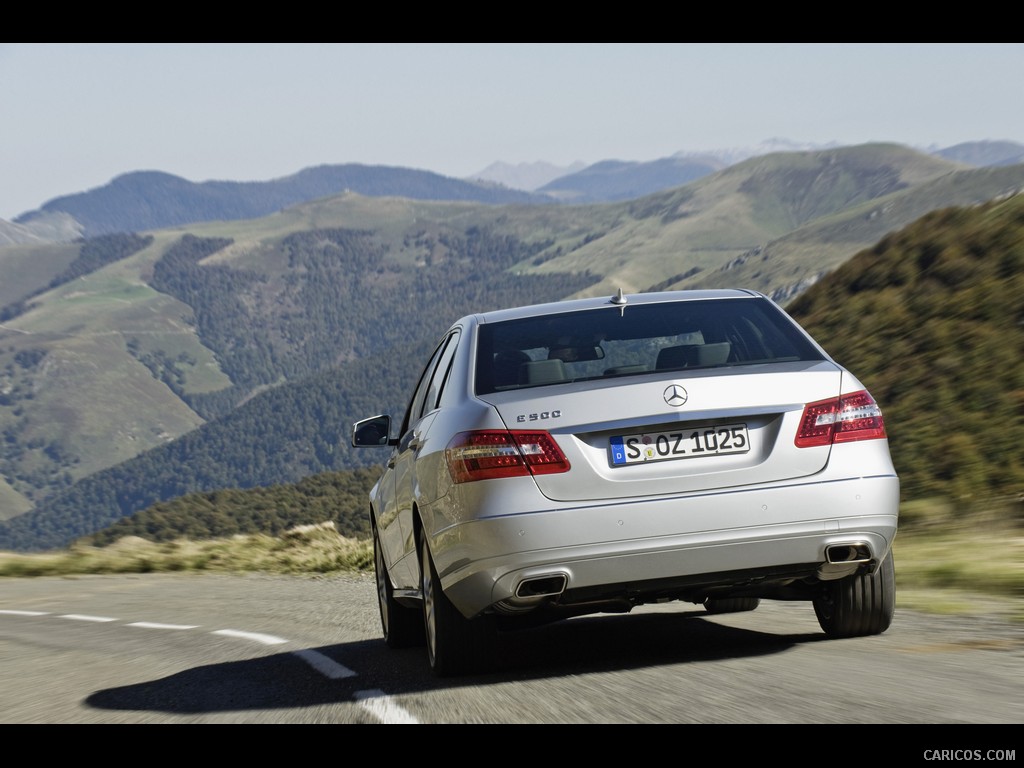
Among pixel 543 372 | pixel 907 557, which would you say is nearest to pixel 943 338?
pixel 907 557

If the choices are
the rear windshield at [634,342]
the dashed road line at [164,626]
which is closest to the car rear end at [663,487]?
the rear windshield at [634,342]

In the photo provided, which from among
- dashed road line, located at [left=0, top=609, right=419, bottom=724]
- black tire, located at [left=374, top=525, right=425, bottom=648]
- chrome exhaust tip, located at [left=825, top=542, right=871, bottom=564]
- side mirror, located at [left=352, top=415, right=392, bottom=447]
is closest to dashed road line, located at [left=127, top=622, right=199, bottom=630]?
dashed road line, located at [left=0, top=609, right=419, bottom=724]

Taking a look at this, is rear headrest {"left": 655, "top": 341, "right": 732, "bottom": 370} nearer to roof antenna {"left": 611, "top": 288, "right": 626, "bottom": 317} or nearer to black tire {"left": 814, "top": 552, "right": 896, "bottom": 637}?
roof antenna {"left": 611, "top": 288, "right": 626, "bottom": 317}

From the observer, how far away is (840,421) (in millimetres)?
5750

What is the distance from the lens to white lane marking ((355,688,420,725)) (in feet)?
16.6

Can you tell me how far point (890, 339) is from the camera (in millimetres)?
25453

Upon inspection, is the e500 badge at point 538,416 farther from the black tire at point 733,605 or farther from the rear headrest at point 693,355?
the black tire at point 733,605

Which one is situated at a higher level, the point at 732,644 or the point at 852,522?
the point at 852,522

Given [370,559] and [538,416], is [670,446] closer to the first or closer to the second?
[538,416]

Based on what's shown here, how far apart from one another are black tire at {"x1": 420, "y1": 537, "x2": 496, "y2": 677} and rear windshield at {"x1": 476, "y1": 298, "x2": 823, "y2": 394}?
993 millimetres
